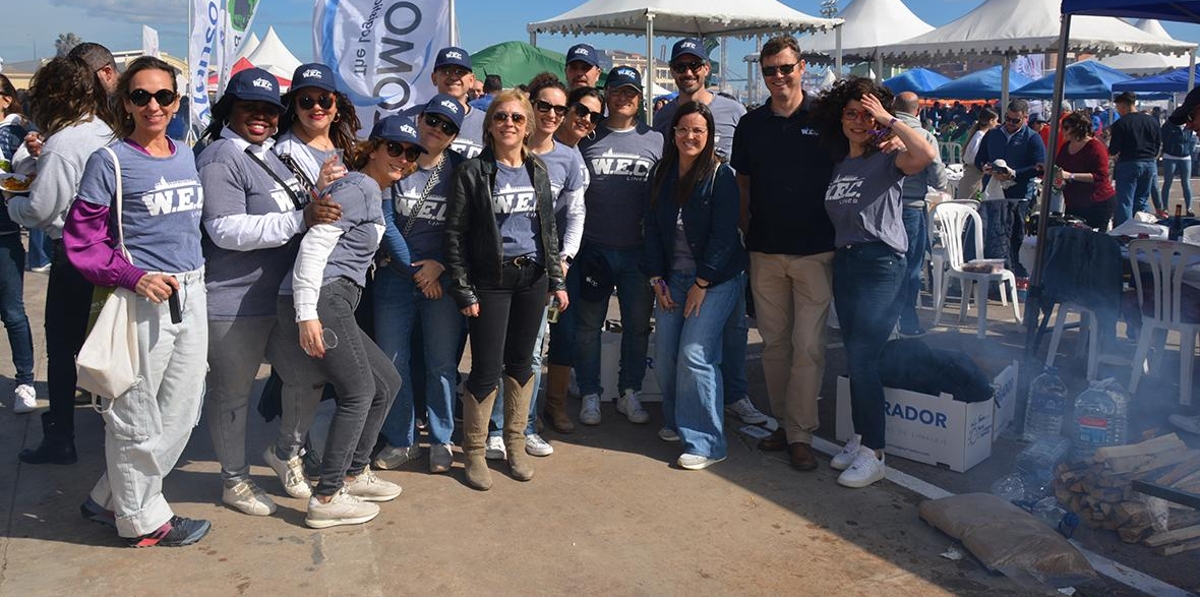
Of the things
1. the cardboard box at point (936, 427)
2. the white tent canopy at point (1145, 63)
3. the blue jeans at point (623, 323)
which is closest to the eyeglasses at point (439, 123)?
the blue jeans at point (623, 323)

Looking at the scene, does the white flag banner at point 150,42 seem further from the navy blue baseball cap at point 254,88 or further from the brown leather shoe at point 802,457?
the brown leather shoe at point 802,457

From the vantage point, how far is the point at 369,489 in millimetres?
4395

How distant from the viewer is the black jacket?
14.2 ft

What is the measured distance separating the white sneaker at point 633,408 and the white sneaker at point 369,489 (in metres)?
1.64

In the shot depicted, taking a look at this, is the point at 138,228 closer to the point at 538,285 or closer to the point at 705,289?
the point at 538,285

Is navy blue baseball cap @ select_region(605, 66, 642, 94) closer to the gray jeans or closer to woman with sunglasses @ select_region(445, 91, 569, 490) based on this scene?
woman with sunglasses @ select_region(445, 91, 569, 490)

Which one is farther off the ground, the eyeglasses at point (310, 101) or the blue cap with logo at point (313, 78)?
the blue cap with logo at point (313, 78)

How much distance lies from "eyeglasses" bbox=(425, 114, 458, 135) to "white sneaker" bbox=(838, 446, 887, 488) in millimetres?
2491

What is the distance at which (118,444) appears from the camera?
3670 mm

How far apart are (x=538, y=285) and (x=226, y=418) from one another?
1.49 meters

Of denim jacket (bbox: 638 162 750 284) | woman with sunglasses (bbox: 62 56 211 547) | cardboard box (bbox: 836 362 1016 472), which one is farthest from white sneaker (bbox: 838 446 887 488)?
woman with sunglasses (bbox: 62 56 211 547)

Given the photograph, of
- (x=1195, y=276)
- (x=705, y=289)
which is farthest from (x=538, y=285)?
(x=1195, y=276)

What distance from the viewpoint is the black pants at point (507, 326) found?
14.6 feet

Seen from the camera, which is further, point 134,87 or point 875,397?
point 875,397
